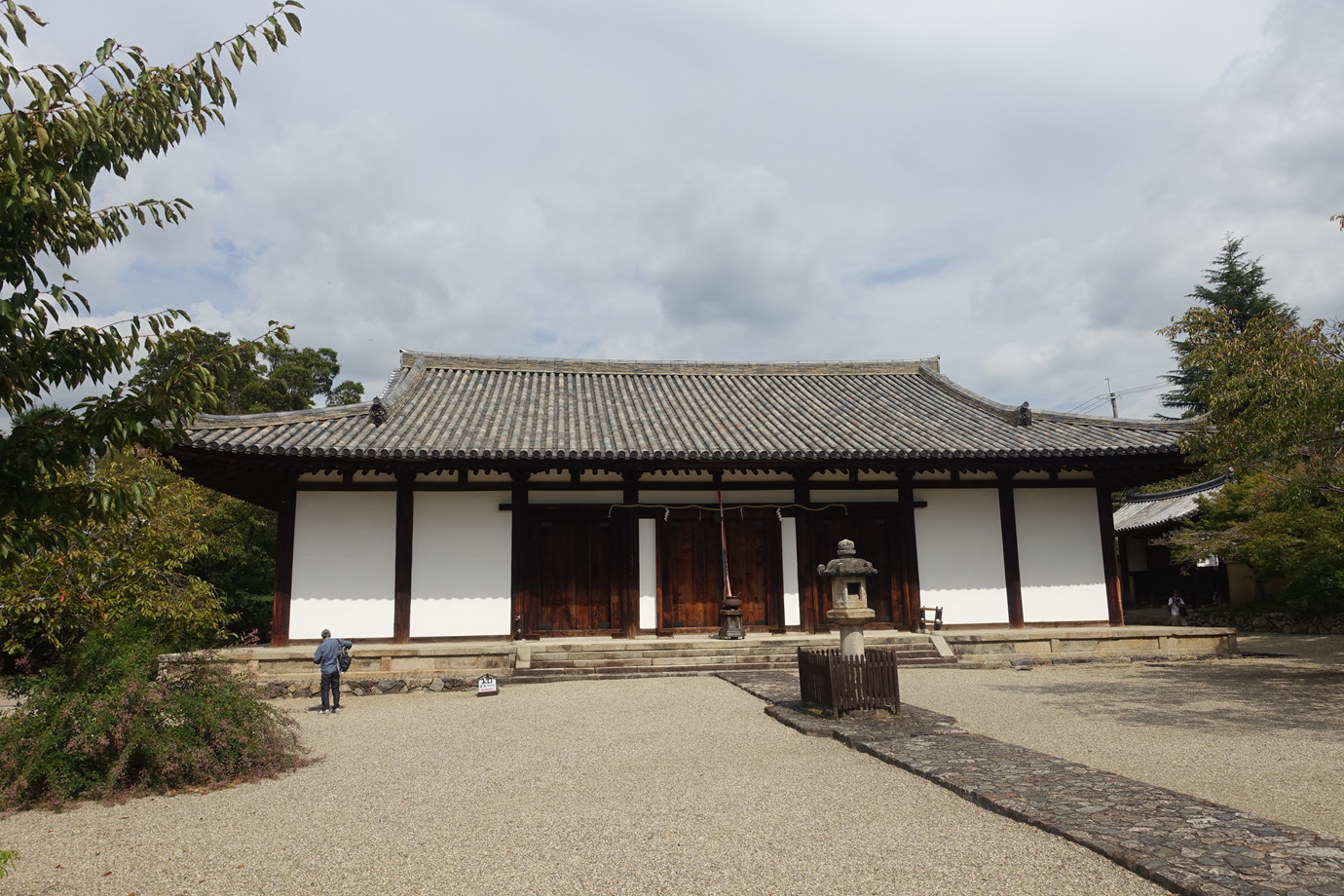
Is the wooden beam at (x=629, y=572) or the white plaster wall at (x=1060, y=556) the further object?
the white plaster wall at (x=1060, y=556)

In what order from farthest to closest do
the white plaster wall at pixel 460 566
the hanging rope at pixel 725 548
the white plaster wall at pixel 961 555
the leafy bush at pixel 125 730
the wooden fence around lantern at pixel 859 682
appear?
the white plaster wall at pixel 961 555 < the hanging rope at pixel 725 548 < the white plaster wall at pixel 460 566 < the wooden fence around lantern at pixel 859 682 < the leafy bush at pixel 125 730

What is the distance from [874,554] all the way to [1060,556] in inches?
150

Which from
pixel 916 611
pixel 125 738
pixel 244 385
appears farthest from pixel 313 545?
pixel 244 385

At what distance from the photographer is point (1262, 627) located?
2248cm

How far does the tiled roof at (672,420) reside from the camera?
14594mm

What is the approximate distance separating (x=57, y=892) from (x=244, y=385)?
3047cm

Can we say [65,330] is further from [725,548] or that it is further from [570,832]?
[725,548]

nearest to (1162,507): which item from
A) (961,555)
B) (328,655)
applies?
(961,555)

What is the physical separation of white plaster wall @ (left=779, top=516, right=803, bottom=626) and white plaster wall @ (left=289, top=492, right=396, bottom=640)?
7.46m

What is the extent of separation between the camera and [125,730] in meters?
6.84

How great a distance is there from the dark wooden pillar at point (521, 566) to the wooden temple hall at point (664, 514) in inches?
1.7

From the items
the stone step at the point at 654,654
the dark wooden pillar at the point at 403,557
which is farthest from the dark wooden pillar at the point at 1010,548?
the dark wooden pillar at the point at 403,557

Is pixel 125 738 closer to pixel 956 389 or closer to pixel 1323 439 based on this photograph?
pixel 1323 439

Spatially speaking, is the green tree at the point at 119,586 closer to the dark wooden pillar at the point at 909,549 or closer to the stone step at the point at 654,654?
the stone step at the point at 654,654
